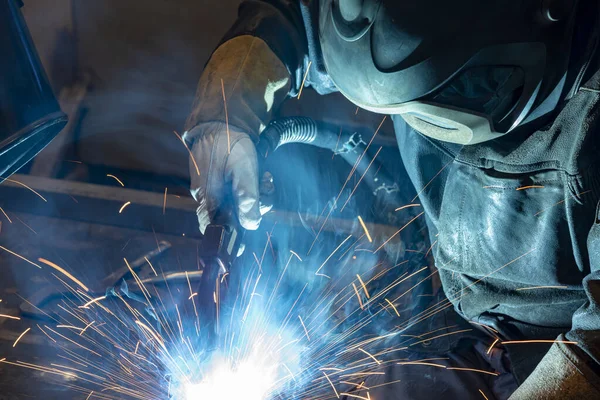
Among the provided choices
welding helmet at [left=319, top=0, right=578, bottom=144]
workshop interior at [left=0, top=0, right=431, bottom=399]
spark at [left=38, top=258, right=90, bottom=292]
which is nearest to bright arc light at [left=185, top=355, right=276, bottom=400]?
workshop interior at [left=0, top=0, right=431, bottom=399]

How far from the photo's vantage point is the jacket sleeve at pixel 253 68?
1812mm

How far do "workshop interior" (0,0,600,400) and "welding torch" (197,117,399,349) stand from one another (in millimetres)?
10

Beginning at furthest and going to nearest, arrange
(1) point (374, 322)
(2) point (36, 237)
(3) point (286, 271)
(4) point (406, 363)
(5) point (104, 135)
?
(5) point (104, 135) → (2) point (36, 237) → (3) point (286, 271) → (1) point (374, 322) → (4) point (406, 363)

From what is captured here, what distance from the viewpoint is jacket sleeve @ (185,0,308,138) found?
A: 1.81 metres

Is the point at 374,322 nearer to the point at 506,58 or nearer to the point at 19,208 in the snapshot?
the point at 506,58

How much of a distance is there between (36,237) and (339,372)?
201cm

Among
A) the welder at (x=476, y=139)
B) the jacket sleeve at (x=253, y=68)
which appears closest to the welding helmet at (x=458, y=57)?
the welder at (x=476, y=139)

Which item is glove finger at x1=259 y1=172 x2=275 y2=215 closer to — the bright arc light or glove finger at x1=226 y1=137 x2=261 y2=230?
glove finger at x1=226 y1=137 x2=261 y2=230

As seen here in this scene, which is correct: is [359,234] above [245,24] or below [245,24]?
below

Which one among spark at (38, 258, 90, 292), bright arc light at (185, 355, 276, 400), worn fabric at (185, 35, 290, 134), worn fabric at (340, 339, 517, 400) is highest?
worn fabric at (185, 35, 290, 134)

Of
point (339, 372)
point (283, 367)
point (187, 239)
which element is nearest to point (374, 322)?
point (339, 372)

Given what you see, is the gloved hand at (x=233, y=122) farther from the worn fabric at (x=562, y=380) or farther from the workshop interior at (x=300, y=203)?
the worn fabric at (x=562, y=380)

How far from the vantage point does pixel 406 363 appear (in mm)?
1754

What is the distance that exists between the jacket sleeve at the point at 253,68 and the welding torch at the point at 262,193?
153 mm
